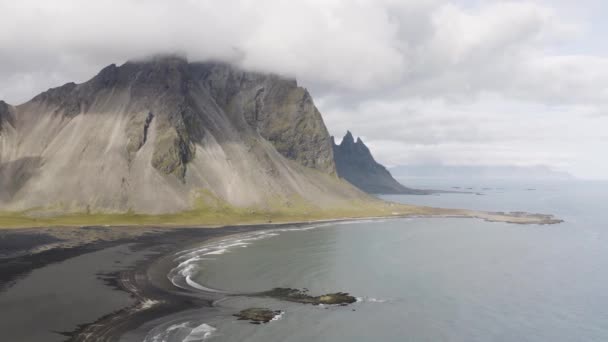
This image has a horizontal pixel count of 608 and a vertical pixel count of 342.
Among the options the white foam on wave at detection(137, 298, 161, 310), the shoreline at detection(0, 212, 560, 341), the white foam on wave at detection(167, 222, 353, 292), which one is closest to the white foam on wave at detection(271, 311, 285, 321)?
the shoreline at detection(0, 212, 560, 341)

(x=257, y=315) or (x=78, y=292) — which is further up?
(x=78, y=292)

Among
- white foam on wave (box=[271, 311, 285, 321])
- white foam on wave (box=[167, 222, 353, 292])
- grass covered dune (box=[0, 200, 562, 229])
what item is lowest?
white foam on wave (box=[271, 311, 285, 321])

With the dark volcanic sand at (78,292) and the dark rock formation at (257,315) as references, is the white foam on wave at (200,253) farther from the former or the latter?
the dark rock formation at (257,315)

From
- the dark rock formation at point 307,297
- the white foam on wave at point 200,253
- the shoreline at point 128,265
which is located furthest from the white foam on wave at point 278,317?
the white foam on wave at point 200,253

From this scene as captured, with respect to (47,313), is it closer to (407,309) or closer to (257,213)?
(407,309)

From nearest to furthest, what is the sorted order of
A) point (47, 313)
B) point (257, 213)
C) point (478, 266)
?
1. point (47, 313)
2. point (478, 266)
3. point (257, 213)

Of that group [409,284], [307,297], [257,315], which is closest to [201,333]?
[257,315]

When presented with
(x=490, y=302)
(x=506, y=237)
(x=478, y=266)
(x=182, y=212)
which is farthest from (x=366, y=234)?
(x=490, y=302)

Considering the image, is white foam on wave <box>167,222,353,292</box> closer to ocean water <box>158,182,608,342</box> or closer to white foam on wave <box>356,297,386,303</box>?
ocean water <box>158,182,608,342</box>

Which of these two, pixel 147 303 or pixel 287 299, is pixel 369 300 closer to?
pixel 287 299
